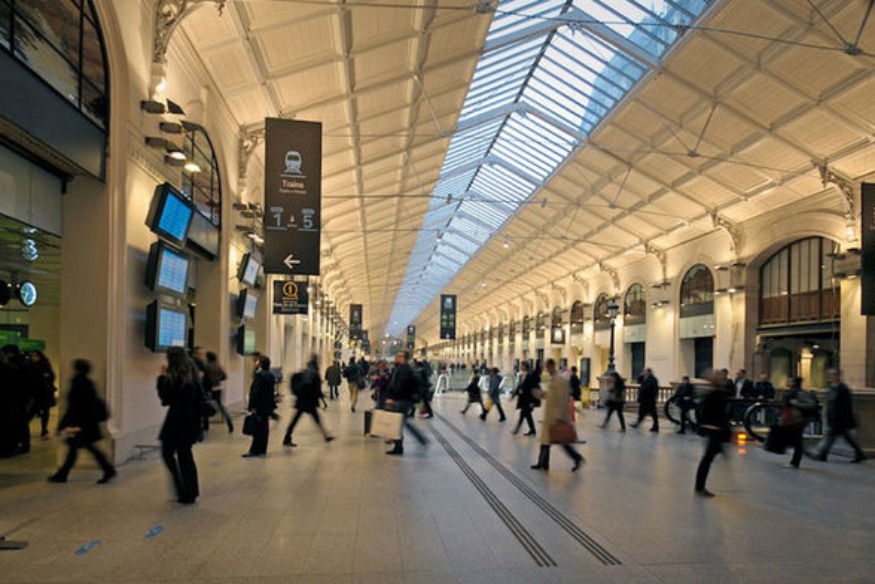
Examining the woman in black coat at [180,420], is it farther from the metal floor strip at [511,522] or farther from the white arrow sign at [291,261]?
the white arrow sign at [291,261]

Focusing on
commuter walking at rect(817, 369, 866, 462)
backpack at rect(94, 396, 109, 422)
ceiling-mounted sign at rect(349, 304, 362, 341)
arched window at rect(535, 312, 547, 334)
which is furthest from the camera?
ceiling-mounted sign at rect(349, 304, 362, 341)

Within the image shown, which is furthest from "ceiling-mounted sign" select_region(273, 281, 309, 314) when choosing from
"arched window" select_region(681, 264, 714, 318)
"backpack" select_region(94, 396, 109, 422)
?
"arched window" select_region(681, 264, 714, 318)

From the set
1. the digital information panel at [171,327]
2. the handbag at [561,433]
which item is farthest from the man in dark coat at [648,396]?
the digital information panel at [171,327]

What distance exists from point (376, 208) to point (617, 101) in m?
11.0

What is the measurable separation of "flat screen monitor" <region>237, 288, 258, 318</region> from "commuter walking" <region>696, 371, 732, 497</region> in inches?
393

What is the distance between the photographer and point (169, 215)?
891cm

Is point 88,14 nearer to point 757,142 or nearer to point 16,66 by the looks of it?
point 16,66

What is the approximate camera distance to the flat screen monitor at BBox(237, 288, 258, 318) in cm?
1411

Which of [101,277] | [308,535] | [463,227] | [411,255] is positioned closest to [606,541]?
[308,535]

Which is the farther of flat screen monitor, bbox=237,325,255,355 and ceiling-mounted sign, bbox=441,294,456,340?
ceiling-mounted sign, bbox=441,294,456,340

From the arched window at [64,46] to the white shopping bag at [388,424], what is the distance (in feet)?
17.9

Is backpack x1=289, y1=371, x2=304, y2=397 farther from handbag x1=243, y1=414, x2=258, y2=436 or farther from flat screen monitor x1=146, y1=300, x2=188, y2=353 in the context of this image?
flat screen monitor x1=146, y1=300, x2=188, y2=353

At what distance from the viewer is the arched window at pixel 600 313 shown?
105ft

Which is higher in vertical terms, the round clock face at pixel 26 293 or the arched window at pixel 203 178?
the arched window at pixel 203 178
